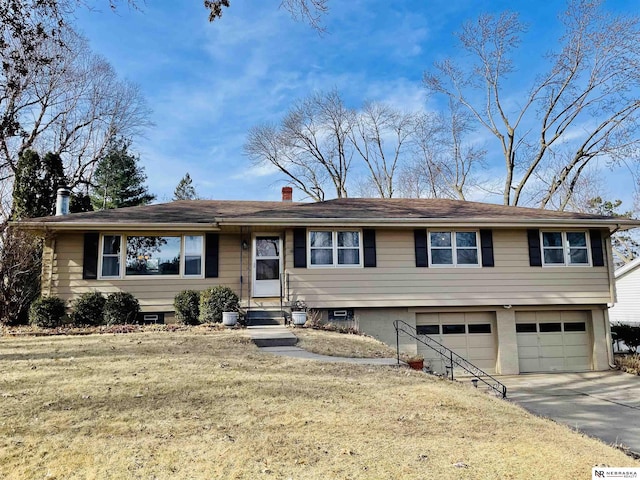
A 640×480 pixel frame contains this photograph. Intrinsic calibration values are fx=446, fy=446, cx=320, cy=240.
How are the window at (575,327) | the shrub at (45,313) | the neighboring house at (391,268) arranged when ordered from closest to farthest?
the shrub at (45,313) < the neighboring house at (391,268) < the window at (575,327)

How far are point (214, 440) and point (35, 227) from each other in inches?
400

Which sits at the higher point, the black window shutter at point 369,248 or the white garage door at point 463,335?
the black window shutter at point 369,248

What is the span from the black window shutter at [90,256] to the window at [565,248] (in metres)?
12.8

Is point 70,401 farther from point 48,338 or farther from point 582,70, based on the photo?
point 582,70

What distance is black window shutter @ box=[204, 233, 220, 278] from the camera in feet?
41.1

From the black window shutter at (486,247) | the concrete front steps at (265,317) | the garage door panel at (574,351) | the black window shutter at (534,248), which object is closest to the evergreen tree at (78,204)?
the concrete front steps at (265,317)

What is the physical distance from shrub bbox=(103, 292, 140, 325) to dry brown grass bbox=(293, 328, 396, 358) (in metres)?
4.52

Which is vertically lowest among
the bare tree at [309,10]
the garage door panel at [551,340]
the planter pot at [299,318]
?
the garage door panel at [551,340]

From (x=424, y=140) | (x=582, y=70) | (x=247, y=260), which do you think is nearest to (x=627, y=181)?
(x=582, y=70)

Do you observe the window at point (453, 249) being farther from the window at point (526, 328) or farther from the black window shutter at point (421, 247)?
the window at point (526, 328)

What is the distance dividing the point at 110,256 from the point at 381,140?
23176mm

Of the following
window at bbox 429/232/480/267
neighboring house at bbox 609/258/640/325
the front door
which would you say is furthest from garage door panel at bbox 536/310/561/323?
neighboring house at bbox 609/258/640/325

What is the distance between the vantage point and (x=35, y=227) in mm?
11570

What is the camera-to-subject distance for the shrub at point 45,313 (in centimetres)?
1102
